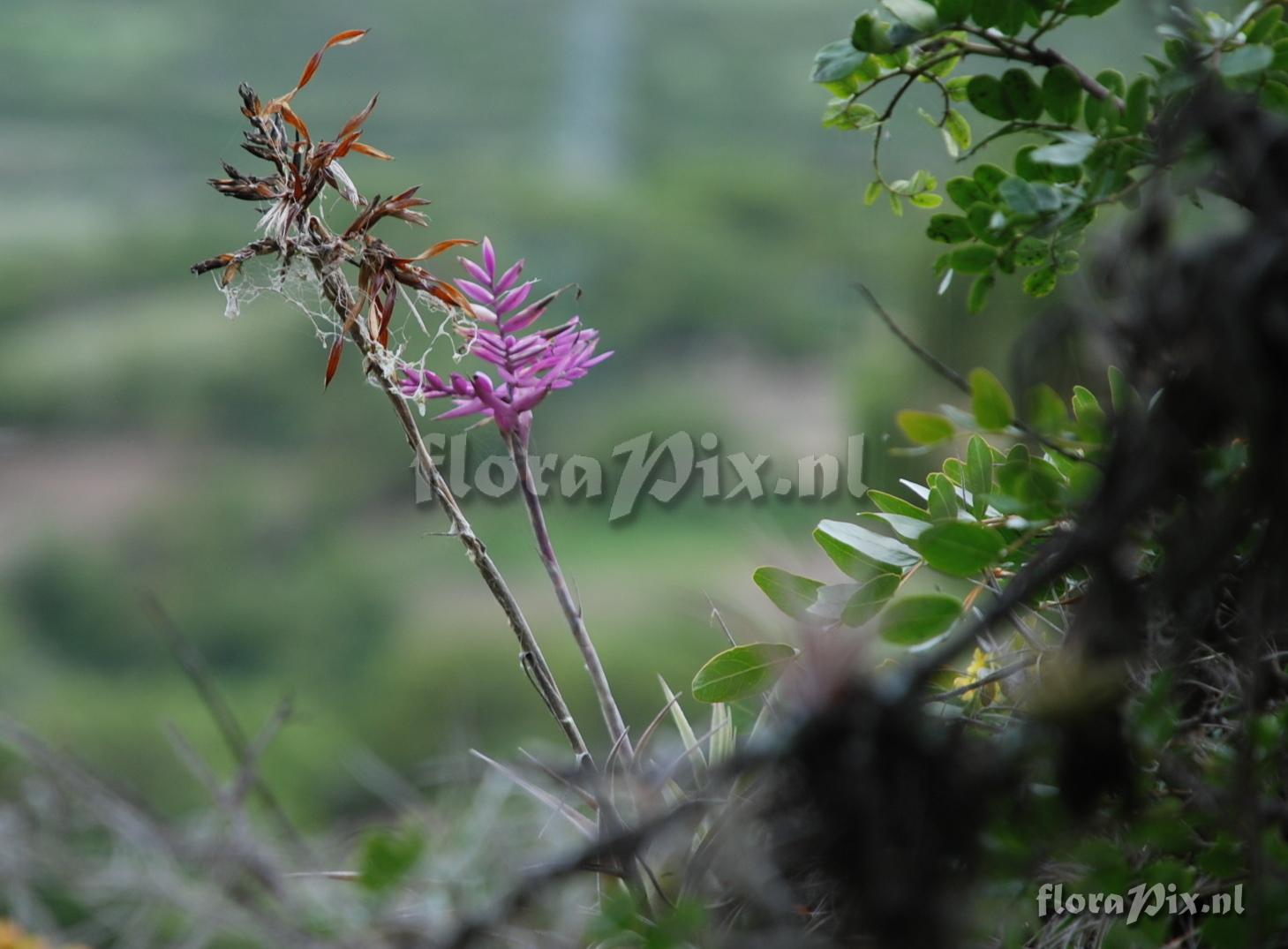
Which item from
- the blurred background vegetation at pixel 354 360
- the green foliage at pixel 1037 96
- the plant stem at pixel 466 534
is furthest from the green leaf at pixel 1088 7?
the blurred background vegetation at pixel 354 360

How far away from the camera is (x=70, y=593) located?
659cm

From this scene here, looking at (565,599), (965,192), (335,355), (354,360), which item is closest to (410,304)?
(335,355)

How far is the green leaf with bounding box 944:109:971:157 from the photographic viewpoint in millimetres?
521

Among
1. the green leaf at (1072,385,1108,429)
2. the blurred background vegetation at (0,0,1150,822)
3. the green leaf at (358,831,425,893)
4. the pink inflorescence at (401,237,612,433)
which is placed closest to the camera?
the green leaf at (358,831,425,893)

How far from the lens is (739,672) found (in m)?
0.42

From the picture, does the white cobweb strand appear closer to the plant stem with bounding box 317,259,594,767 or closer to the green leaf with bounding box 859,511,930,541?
the plant stem with bounding box 317,259,594,767

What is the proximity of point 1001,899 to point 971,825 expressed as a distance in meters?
0.15

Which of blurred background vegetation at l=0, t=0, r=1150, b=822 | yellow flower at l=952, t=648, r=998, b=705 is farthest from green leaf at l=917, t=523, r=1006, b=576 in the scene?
blurred background vegetation at l=0, t=0, r=1150, b=822

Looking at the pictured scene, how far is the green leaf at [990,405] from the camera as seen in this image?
28 cm

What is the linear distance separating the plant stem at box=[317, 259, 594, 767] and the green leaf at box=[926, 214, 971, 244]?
0.23 meters

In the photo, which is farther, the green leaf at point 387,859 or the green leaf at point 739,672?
the green leaf at point 739,672

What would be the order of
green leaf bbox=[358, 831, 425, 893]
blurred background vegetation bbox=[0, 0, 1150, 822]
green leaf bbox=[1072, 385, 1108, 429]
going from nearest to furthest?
green leaf bbox=[358, 831, 425, 893] < green leaf bbox=[1072, 385, 1108, 429] < blurred background vegetation bbox=[0, 0, 1150, 822]

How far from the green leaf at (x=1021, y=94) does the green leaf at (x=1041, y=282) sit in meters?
0.07

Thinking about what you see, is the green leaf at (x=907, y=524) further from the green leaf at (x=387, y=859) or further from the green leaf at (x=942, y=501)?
the green leaf at (x=387, y=859)
